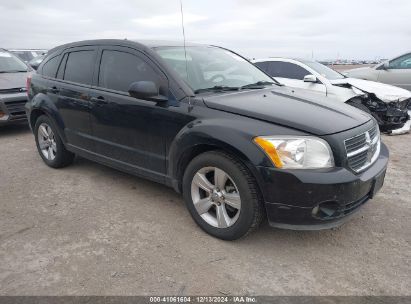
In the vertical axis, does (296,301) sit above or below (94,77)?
below

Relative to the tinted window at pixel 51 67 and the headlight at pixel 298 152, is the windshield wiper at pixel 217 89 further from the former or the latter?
the tinted window at pixel 51 67

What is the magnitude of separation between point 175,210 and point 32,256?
1.36 meters

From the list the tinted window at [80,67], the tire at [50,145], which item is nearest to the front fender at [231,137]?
the tinted window at [80,67]

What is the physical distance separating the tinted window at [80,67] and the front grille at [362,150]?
2.89 metres

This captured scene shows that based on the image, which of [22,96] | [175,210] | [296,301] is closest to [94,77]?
[175,210]

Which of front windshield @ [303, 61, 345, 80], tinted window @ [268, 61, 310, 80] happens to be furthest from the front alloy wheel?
front windshield @ [303, 61, 345, 80]

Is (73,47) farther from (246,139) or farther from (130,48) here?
(246,139)

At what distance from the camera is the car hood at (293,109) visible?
2.79 metres

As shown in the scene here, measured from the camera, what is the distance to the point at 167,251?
2.94 m

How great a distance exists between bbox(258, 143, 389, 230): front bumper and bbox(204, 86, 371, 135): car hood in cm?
36

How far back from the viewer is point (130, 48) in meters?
3.78

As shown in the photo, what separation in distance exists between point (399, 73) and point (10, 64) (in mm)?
9204

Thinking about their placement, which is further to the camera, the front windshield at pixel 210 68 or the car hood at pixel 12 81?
the car hood at pixel 12 81

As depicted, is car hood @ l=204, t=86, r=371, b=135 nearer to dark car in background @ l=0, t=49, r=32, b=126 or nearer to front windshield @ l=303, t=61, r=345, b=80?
front windshield @ l=303, t=61, r=345, b=80
